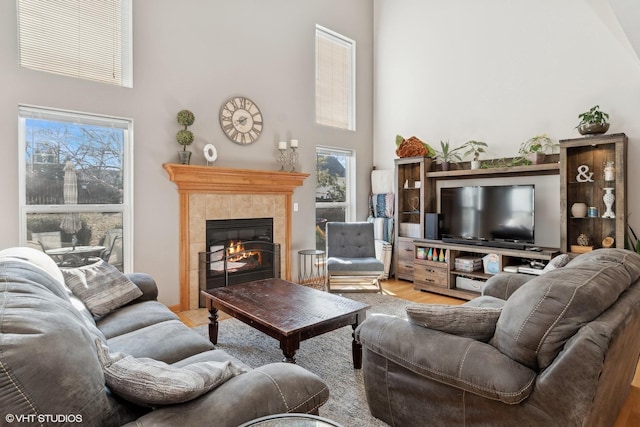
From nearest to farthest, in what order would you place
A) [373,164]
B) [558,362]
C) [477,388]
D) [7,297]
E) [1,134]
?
[7,297], [558,362], [477,388], [1,134], [373,164]

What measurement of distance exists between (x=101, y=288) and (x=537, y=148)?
4.50 m

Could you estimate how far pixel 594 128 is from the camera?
3.53 meters

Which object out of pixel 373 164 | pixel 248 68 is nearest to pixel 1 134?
pixel 248 68

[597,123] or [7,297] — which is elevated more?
[597,123]

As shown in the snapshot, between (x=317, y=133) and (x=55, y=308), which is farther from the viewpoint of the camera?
(x=317, y=133)

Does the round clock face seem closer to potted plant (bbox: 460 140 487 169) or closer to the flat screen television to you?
the flat screen television

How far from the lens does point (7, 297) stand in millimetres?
1020

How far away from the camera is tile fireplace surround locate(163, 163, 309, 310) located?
3.88m

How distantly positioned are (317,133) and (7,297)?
4.43 m

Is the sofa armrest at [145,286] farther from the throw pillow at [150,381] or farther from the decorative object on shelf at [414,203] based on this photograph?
the decorative object on shelf at [414,203]

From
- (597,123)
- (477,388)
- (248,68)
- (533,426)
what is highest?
(248,68)

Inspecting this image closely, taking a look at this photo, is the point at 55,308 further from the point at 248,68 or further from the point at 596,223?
the point at 596,223

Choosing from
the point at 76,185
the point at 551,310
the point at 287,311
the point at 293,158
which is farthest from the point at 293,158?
the point at 551,310

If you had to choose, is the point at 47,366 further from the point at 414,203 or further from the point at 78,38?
the point at 414,203
